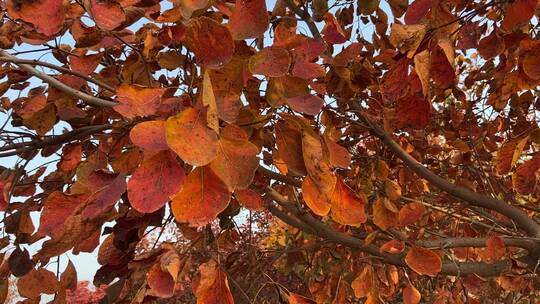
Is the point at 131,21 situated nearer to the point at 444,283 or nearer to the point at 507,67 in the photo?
the point at 507,67

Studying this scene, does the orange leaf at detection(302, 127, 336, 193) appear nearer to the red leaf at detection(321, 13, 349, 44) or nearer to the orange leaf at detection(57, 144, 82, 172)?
the red leaf at detection(321, 13, 349, 44)

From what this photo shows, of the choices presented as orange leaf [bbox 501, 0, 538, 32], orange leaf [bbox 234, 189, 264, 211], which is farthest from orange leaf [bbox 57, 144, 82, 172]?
orange leaf [bbox 501, 0, 538, 32]

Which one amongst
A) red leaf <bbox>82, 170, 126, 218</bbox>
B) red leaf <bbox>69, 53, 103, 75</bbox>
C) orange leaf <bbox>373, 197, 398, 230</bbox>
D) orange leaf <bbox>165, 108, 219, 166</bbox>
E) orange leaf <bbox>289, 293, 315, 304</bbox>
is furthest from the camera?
orange leaf <bbox>373, 197, 398, 230</bbox>

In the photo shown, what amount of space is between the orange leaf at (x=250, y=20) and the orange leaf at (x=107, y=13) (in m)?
0.20

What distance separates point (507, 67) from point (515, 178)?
0.53 m

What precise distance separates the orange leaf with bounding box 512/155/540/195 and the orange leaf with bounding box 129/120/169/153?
94 cm

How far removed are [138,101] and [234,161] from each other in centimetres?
19

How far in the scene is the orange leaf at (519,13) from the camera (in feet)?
3.09

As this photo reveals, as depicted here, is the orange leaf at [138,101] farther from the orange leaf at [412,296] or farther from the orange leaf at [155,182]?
the orange leaf at [412,296]

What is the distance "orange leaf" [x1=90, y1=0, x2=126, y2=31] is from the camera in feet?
2.73

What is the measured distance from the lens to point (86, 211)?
704mm

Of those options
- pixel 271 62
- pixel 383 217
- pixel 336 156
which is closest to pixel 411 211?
pixel 383 217

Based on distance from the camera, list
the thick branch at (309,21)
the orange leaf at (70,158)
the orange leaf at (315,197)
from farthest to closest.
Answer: the thick branch at (309,21) → the orange leaf at (70,158) → the orange leaf at (315,197)

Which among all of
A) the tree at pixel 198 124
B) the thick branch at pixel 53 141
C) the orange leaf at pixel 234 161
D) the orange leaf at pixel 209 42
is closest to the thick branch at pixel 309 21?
the tree at pixel 198 124
